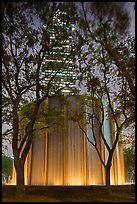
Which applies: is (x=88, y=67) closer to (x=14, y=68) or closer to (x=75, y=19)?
(x=75, y=19)

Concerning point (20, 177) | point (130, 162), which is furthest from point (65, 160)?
point (130, 162)

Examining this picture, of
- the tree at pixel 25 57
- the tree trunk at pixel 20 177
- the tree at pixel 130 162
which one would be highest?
the tree at pixel 25 57

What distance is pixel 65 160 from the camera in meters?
20.2

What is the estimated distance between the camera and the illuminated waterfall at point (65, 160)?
19.9 metres

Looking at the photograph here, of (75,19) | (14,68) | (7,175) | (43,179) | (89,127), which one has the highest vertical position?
(75,19)

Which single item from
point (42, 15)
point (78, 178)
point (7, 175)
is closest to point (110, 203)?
point (42, 15)

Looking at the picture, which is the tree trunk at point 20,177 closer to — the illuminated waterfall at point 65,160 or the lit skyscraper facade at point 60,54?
the lit skyscraper facade at point 60,54

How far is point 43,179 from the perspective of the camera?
19.8 m

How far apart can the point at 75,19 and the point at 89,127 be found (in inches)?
486

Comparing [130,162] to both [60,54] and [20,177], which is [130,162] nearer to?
[60,54]

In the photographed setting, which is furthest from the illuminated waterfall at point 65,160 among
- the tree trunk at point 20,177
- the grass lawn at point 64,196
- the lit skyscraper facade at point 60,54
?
the tree trunk at point 20,177

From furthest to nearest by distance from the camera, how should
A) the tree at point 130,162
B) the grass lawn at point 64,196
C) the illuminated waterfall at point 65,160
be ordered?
1. the tree at point 130,162
2. the illuminated waterfall at point 65,160
3. the grass lawn at point 64,196

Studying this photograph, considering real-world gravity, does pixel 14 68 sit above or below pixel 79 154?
above

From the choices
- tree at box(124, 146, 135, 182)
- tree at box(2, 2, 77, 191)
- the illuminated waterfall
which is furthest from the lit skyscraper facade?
tree at box(124, 146, 135, 182)
